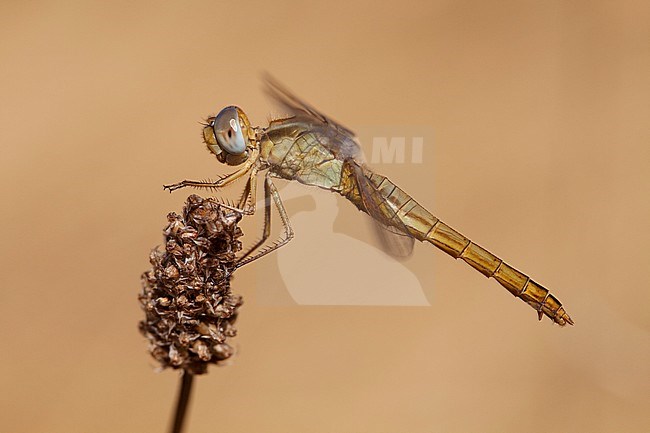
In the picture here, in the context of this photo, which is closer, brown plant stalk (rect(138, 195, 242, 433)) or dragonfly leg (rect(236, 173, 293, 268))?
brown plant stalk (rect(138, 195, 242, 433))

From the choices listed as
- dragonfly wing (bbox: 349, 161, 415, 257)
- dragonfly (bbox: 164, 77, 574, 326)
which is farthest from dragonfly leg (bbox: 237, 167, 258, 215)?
dragonfly wing (bbox: 349, 161, 415, 257)

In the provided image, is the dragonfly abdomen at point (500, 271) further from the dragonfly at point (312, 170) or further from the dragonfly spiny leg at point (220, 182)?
the dragonfly spiny leg at point (220, 182)

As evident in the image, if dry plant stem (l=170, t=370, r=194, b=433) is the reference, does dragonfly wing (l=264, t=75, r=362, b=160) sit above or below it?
above

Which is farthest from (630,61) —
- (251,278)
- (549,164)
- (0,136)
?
(0,136)

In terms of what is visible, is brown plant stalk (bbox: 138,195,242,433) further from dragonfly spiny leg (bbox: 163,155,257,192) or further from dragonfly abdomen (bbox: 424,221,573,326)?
dragonfly abdomen (bbox: 424,221,573,326)

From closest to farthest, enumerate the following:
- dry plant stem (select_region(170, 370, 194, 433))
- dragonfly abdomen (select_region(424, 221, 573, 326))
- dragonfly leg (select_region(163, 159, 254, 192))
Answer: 1. dry plant stem (select_region(170, 370, 194, 433))
2. dragonfly leg (select_region(163, 159, 254, 192))
3. dragonfly abdomen (select_region(424, 221, 573, 326))

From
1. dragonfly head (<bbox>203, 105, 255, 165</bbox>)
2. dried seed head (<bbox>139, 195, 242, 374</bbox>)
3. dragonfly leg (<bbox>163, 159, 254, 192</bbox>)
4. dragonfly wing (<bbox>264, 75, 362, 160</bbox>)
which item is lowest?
dried seed head (<bbox>139, 195, 242, 374</bbox>)

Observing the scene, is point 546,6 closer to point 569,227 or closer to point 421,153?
point 569,227

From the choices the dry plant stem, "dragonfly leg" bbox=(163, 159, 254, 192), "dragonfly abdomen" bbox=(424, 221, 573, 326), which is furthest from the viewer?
"dragonfly abdomen" bbox=(424, 221, 573, 326)
